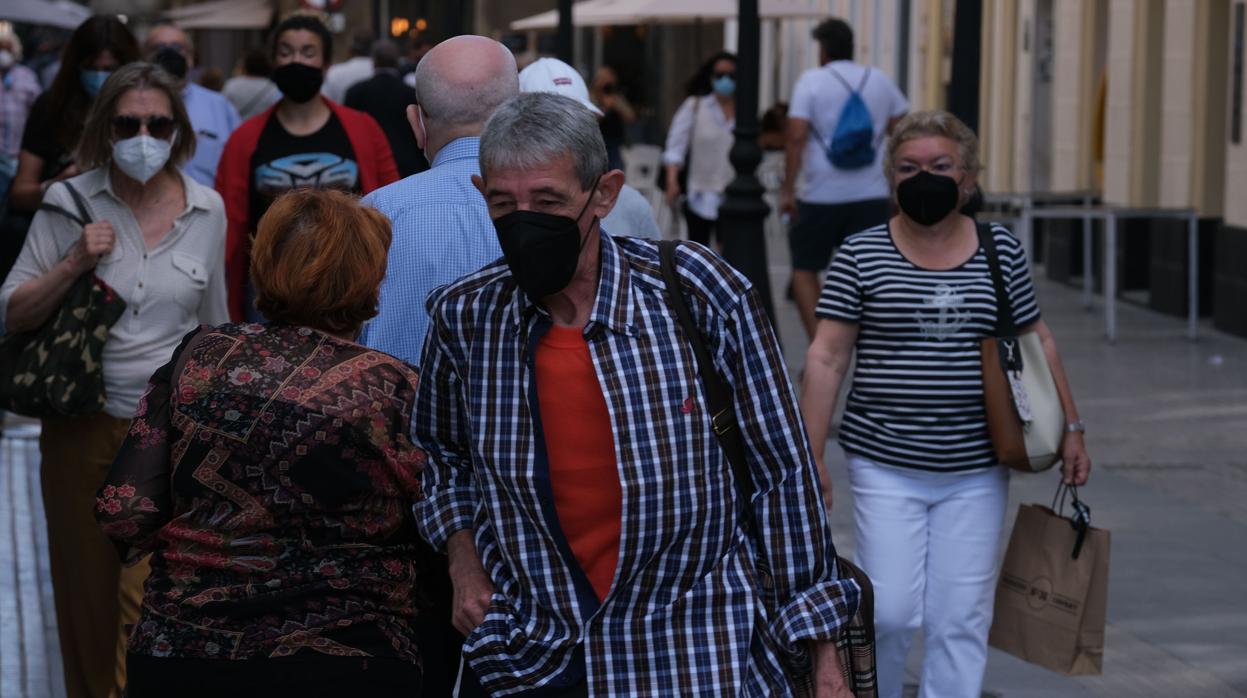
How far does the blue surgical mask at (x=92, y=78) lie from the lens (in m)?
8.06

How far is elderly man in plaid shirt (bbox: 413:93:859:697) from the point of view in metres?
3.26

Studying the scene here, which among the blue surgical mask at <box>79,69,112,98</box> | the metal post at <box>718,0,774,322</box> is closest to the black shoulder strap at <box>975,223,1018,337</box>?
the blue surgical mask at <box>79,69,112,98</box>

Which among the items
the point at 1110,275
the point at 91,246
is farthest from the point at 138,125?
the point at 1110,275

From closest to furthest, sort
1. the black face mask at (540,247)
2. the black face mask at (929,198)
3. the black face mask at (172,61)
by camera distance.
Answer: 1. the black face mask at (540,247)
2. the black face mask at (929,198)
3. the black face mask at (172,61)

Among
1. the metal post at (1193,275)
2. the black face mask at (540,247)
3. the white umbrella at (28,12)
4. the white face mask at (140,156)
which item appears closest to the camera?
the black face mask at (540,247)

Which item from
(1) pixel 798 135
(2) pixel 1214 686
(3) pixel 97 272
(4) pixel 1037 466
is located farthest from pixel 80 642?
(1) pixel 798 135

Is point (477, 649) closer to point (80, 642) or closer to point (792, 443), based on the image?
point (792, 443)

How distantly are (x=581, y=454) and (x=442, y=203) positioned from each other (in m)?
1.21

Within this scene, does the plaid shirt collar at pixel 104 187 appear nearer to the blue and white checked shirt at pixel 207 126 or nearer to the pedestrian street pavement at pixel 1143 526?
the pedestrian street pavement at pixel 1143 526

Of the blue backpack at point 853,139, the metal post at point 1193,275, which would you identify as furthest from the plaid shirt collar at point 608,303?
the metal post at point 1193,275

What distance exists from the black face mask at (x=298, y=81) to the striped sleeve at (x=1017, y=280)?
9.03 ft

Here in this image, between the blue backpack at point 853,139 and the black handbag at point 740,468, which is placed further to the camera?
the blue backpack at point 853,139

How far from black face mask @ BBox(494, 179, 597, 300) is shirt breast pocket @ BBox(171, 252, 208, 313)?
247 centimetres

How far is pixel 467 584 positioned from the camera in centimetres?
347
